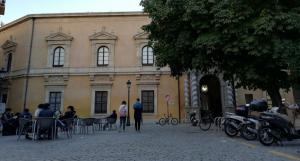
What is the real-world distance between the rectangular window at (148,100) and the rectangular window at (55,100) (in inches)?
319

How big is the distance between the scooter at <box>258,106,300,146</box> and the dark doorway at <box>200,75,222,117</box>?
21.1 meters

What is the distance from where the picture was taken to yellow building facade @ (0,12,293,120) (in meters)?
28.7

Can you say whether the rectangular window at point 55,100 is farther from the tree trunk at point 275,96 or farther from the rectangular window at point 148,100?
the tree trunk at point 275,96

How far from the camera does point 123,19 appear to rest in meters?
30.9

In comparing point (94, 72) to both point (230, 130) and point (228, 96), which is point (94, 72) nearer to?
point (228, 96)

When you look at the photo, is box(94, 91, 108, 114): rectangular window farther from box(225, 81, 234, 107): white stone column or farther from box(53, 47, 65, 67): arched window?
box(225, 81, 234, 107): white stone column

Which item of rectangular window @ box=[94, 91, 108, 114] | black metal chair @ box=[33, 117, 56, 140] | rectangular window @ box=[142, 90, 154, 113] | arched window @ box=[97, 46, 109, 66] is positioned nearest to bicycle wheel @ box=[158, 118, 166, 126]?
rectangular window @ box=[142, 90, 154, 113]

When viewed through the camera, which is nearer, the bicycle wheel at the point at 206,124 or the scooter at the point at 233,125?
the scooter at the point at 233,125

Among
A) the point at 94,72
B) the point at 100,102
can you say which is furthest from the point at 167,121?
the point at 94,72

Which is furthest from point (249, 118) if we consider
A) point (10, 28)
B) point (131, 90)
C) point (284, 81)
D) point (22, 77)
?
point (10, 28)

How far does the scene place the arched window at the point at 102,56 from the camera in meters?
30.1

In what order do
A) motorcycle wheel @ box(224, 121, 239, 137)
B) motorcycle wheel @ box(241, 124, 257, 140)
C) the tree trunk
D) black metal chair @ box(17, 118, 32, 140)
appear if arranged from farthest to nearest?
the tree trunk, black metal chair @ box(17, 118, 32, 140), motorcycle wheel @ box(224, 121, 239, 137), motorcycle wheel @ box(241, 124, 257, 140)

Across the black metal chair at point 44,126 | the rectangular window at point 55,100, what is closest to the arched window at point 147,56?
the rectangular window at point 55,100

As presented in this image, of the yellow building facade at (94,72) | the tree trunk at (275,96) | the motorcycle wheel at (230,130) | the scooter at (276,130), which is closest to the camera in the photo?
the scooter at (276,130)
